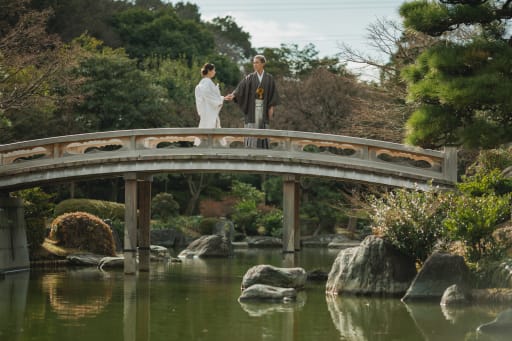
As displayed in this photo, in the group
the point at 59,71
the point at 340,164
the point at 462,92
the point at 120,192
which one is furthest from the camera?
the point at 120,192

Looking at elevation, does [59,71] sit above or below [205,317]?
above

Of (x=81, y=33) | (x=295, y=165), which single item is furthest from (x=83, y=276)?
(x=81, y=33)

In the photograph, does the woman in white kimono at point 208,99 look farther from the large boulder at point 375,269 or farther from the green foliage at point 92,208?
the green foliage at point 92,208

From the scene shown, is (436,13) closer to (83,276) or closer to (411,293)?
(411,293)

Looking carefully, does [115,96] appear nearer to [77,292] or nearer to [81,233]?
[81,233]

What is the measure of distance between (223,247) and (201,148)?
29.0 feet

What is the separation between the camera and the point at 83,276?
65.9ft

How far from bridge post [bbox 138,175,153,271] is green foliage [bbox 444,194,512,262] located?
798 centimetres

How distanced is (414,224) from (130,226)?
6397 mm

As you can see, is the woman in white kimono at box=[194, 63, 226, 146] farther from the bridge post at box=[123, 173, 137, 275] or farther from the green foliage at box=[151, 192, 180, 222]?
the green foliage at box=[151, 192, 180, 222]

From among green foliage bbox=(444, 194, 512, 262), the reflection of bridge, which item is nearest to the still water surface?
green foliage bbox=(444, 194, 512, 262)

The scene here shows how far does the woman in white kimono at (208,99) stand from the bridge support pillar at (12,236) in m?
4.53

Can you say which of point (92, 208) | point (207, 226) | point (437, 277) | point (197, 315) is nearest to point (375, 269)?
point (437, 277)

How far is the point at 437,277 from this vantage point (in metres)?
15.2
